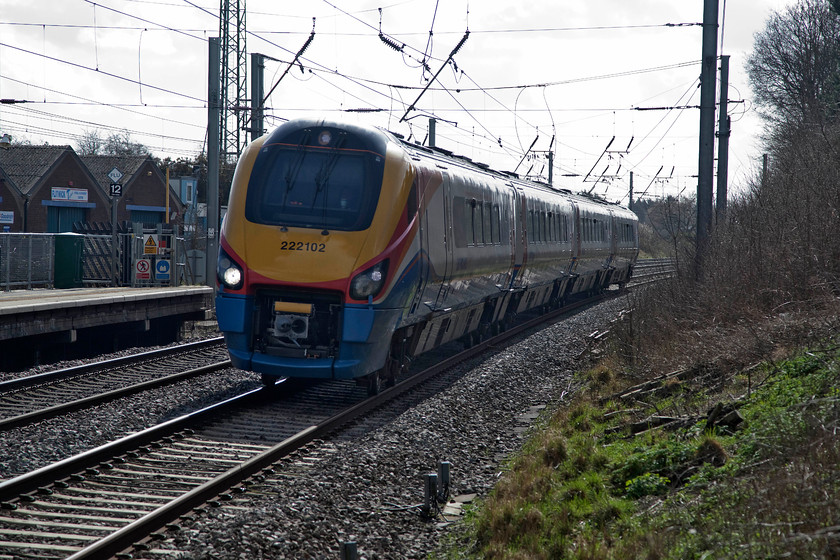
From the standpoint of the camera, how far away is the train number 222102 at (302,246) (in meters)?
10.3

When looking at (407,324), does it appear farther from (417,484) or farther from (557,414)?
(417,484)

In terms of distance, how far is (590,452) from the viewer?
7.68m

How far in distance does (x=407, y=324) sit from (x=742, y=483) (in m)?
6.47

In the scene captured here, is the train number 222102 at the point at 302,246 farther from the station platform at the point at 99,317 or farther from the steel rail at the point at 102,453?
the station platform at the point at 99,317

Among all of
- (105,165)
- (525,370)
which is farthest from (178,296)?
(105,165)

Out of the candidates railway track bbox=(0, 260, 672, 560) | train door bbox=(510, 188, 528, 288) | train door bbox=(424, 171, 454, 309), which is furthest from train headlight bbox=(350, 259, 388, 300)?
train door bbox=(510, 188, 528, 288)

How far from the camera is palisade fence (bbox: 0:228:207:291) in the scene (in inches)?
898

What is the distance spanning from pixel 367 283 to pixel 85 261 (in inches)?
737

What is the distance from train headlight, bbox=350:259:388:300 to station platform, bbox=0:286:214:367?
6.31 meters

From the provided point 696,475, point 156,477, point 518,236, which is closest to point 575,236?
point 518,236

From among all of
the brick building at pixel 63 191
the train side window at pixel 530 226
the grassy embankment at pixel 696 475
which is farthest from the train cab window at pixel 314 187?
the brick building at pixel 63 191

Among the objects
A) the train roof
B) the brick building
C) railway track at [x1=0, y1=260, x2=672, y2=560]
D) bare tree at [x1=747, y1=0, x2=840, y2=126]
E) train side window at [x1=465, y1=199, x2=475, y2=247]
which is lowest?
railway track at [x1=0, y1=260, x2=672, y2=560]

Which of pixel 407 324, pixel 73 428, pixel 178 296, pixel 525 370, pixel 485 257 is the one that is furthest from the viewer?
pixel 178 296

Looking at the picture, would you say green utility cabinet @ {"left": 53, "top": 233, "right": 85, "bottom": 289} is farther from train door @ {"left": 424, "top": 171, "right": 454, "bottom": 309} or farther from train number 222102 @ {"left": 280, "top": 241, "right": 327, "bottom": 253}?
train number 222102 @ {"left": 280, "top": 241, "right": 327, "bottom": 253}
